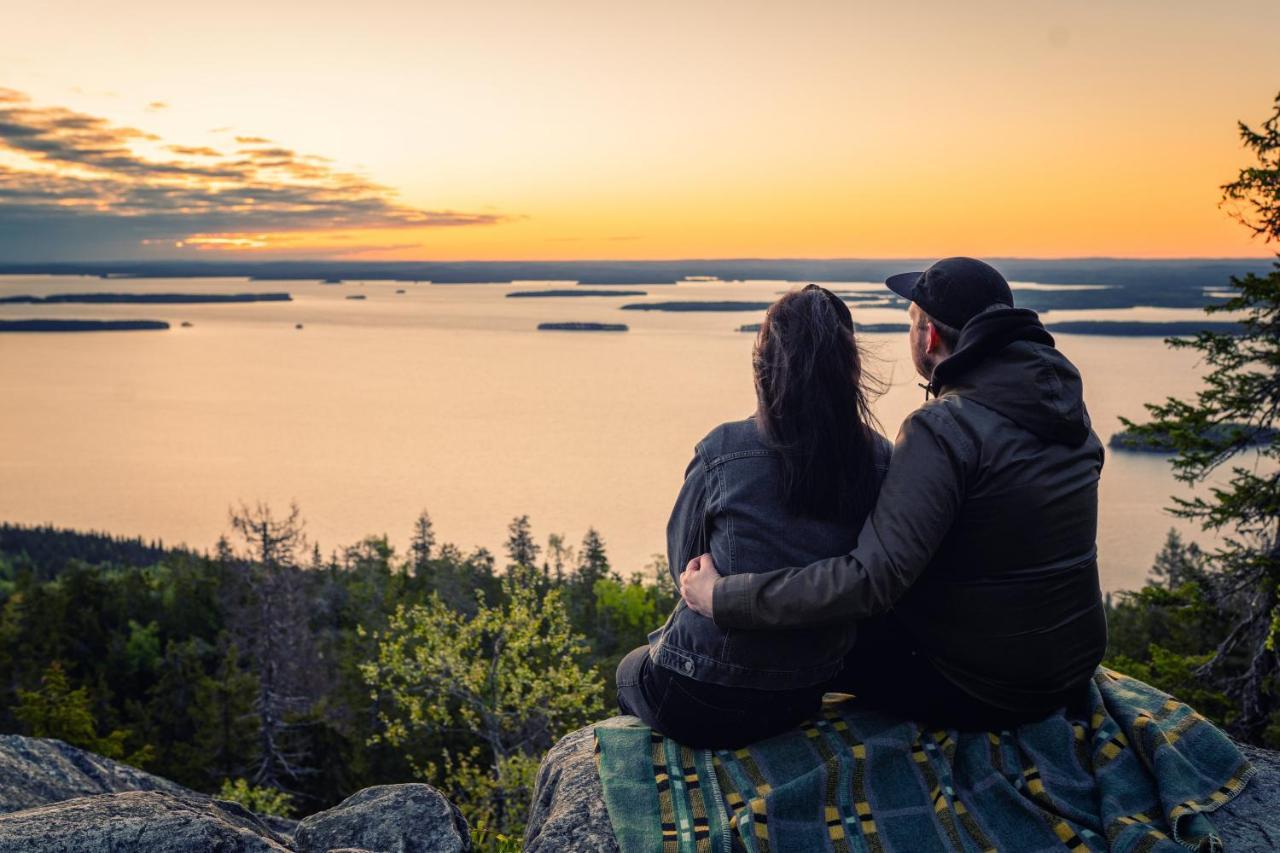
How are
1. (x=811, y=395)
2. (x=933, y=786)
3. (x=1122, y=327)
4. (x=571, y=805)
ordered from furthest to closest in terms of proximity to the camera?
(x=1122, y=327) → (x=571, y=805) → (x=933, y=786) → (x=811, y=395)

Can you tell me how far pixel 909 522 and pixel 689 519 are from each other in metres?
0.86

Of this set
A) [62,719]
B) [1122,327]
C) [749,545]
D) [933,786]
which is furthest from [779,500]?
[1122,327]

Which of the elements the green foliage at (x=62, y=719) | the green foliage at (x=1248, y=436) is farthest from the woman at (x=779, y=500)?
the green foliage at (x=62, y=719)

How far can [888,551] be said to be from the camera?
10.4ft

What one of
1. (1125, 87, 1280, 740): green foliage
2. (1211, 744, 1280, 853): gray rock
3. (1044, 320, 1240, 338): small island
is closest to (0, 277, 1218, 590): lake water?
(1044, 320, 1240, 338): small island

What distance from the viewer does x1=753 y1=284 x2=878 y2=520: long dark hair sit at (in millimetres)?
3291

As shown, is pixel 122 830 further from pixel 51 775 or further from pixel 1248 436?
pixel 1248 436

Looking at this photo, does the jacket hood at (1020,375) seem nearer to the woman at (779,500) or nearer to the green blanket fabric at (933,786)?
the woman at (779,500)

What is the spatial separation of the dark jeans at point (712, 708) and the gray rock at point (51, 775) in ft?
10.9

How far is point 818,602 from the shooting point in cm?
322

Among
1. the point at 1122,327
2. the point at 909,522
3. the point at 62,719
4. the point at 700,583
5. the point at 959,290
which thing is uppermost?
the point at 959,290

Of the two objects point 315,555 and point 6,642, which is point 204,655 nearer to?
point 6,642

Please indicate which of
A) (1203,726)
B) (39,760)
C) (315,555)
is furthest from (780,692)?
(315,555)

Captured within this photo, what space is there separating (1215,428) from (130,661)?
149 feet
